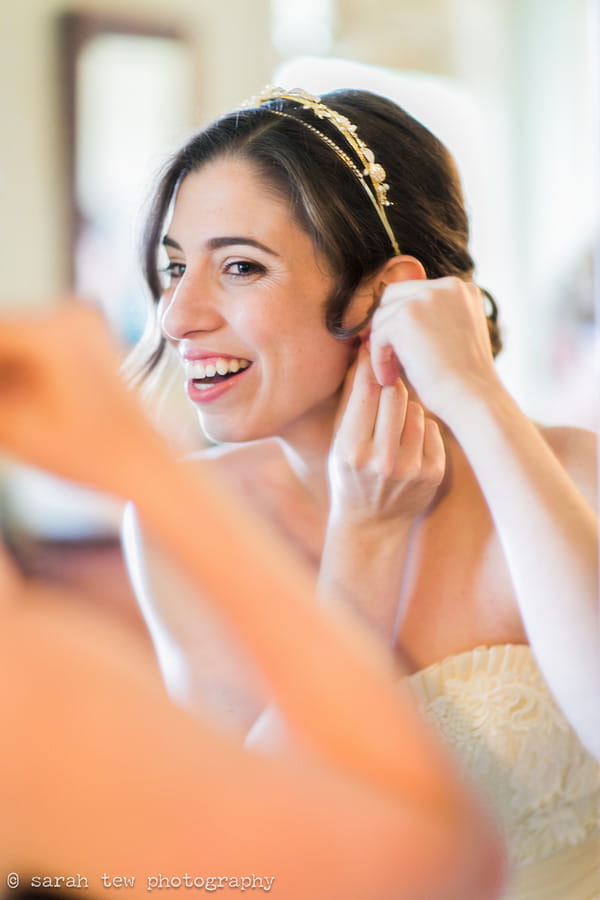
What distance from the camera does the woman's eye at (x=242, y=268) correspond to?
2.18 feet

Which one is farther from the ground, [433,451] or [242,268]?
[242,268]

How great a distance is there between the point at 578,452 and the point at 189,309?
1.23ft

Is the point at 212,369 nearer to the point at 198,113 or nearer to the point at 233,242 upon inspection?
the point at 233,242

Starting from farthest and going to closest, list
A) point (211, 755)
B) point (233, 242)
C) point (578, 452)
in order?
point (578, 452), point (233, 242), point (211, 755)

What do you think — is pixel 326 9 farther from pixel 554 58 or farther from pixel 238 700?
pixel 238 700

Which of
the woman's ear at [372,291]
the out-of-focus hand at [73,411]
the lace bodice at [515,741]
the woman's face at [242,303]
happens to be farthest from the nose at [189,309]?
the lace bodice at [515,741]

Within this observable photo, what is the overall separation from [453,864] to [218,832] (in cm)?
10

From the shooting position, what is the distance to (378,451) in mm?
694

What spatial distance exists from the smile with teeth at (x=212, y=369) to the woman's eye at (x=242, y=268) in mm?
67

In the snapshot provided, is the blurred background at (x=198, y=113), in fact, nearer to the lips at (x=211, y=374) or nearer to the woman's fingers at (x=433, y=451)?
the lips at (x=211, y=374)

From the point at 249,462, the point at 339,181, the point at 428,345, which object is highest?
the point at 339,181

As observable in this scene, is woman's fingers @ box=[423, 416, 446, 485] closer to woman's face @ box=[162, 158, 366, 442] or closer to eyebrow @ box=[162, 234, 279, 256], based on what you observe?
woman's face @ box=[162, 158, 366, 442]

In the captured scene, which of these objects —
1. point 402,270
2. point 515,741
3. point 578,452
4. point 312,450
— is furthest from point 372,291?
point 515,741

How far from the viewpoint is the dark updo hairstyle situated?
26.0 inches
